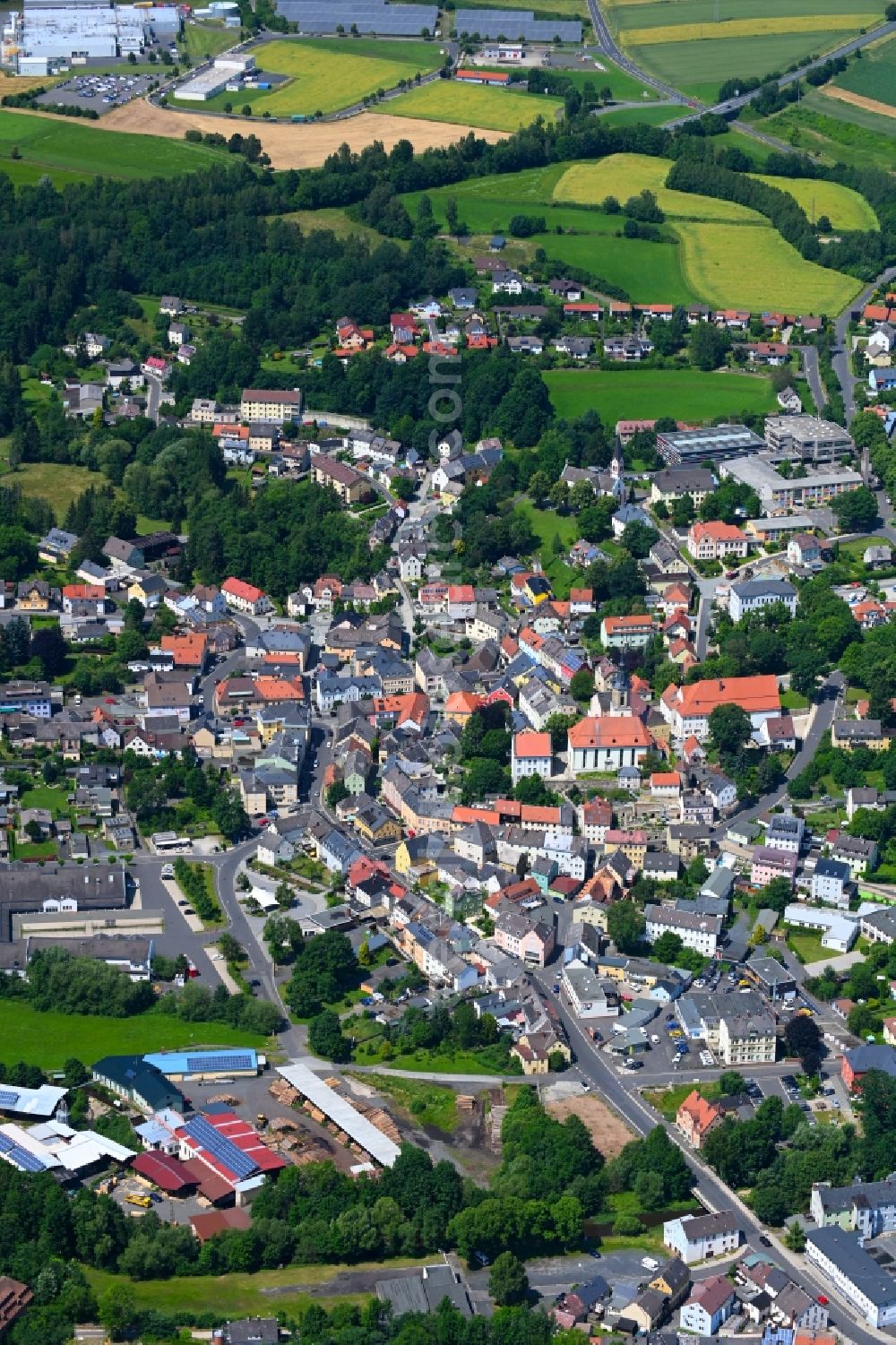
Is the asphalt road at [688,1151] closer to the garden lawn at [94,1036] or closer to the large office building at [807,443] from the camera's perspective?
the garden lawn at [94,1036]

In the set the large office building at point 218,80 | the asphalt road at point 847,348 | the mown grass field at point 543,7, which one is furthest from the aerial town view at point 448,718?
the mown grass field at point 543,7

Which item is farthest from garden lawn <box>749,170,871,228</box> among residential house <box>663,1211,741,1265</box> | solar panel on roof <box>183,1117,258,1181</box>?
residential house <box>663,1211,741,1265</box>

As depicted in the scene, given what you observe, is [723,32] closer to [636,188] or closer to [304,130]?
[636,188]

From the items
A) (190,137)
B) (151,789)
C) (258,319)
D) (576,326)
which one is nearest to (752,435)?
(576,326)

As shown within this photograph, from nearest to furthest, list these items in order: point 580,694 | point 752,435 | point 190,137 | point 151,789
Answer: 1. point 151,789
2. point 580,694
3. point 752,435
4. point 190,137

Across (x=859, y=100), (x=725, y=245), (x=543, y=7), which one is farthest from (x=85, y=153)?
(x=859, y=100)

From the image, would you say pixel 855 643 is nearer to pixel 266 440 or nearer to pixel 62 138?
pixel 266 440

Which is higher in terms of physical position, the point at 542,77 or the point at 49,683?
the point at 542,77
